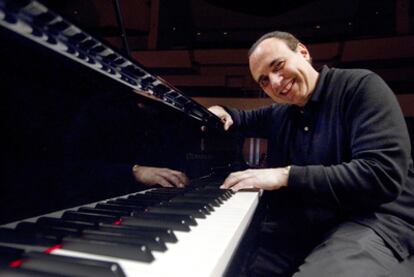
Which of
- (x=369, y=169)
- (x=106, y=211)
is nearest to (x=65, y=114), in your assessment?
(x=106, y=211)

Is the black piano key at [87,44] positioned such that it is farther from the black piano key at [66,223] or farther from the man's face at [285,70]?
the man's face at [285,70]

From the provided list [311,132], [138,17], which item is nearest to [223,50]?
[138,17]

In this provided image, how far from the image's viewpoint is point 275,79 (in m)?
1.89

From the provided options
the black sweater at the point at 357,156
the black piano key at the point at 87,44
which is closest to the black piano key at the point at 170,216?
the black piano key at the point at 87,44

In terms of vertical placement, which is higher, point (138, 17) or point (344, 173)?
point (138, 17)

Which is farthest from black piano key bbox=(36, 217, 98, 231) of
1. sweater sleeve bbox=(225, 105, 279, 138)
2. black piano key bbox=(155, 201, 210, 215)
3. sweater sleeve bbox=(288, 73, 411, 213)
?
sweater sleeve bbox=(225, 105, 279, 138)

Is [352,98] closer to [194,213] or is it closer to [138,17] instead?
[194,213]

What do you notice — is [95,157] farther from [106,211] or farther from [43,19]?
[43,19]

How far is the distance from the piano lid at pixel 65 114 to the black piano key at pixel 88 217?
3.1 inches

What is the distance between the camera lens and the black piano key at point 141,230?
774 mm

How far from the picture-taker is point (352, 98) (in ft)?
5.09

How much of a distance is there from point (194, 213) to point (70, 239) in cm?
45

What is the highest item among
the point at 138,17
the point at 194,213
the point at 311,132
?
the point at 138,17

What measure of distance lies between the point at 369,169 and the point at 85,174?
3.61ft
